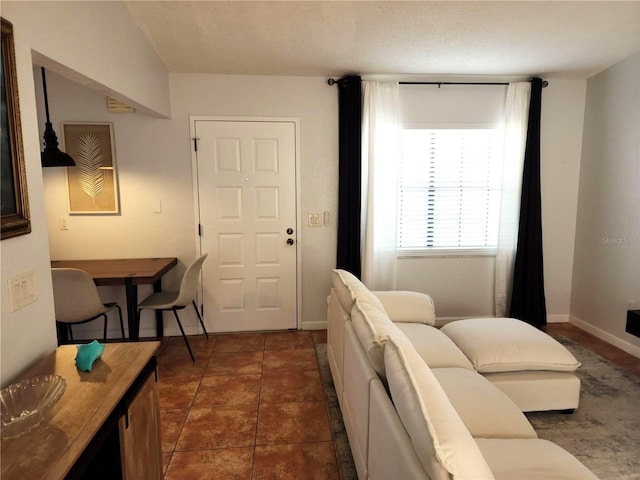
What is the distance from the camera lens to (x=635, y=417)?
240 cm

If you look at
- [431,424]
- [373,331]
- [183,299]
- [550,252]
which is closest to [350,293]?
[373,331]

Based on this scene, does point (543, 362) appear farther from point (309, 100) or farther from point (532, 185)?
point (309, 100)

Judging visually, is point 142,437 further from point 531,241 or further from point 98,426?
point 531,241

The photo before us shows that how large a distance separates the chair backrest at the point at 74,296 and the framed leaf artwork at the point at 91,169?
2.96ft

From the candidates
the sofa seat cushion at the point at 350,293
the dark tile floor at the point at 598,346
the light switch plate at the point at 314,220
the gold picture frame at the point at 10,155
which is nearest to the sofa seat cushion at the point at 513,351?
the sofa seat cushion at the point at 350,293

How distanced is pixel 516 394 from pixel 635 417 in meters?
0.82

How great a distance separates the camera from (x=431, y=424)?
1049 mm

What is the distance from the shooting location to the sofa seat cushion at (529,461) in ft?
4.42

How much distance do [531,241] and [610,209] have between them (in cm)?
71

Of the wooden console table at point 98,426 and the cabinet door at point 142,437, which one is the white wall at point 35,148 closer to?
the wooden console table at point 98,426

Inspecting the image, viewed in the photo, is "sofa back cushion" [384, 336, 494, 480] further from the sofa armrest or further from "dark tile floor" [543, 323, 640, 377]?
"dark tile floor" [543, 323, 640, 377]

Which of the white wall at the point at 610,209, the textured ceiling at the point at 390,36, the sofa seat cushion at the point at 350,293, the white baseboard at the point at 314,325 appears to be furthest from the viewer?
the white baseboard at the point at 314,325

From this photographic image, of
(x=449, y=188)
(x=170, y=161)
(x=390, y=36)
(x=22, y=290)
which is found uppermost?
(x=390, y=36)

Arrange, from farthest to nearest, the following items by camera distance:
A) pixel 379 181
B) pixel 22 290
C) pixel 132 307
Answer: pixel 379 181 → pixel 132 307 → pixel 22 290
